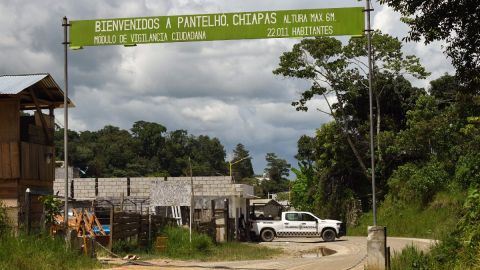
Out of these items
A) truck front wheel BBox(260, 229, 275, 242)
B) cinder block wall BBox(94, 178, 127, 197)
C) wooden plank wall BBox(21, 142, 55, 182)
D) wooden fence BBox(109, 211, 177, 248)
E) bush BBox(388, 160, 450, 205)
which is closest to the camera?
wooden fence BBox(109, 211, 177, 248)

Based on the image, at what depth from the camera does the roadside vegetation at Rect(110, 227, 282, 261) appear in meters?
24.9

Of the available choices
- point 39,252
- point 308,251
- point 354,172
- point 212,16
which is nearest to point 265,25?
point 212,16

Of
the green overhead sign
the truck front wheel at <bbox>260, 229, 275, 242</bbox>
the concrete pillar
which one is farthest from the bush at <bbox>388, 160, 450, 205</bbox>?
the concrete pillar

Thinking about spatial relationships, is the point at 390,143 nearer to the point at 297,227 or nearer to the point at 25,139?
the point at 297,227

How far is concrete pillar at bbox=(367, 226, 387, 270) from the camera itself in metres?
17.2

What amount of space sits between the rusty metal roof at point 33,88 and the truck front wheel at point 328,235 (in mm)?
17734

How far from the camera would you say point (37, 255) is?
17672 millimetres

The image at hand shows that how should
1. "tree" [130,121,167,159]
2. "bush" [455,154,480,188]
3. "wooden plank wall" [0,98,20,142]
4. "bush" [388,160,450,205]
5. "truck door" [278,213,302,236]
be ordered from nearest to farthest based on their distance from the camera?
"wooden plank wall" [0,98,20,142]
"bush" [455,154,480,188]
"truck door" [278,213,302,236]
"bush" [388,160,450,205]
"tree" [130,121,167,159]

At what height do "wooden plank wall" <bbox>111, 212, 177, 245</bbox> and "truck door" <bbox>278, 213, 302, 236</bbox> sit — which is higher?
"wooden plank wall" <bbox>111, 212, 177, 245</bbox>

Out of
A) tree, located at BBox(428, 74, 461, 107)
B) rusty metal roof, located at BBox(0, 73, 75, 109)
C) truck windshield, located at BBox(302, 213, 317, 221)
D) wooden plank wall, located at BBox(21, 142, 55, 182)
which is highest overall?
tree, located at BBox(428, 74, 461, 107)

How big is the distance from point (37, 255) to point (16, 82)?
9972 mm

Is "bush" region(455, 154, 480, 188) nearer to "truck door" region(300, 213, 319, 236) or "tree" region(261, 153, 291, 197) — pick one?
"truck door" region(300, 213, 319, 236)

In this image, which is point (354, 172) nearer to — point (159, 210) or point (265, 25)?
point (159, 210)

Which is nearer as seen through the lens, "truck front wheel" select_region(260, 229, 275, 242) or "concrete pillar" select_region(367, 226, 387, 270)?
"concrete pillar" select_region(367, 226, 387, 270)
